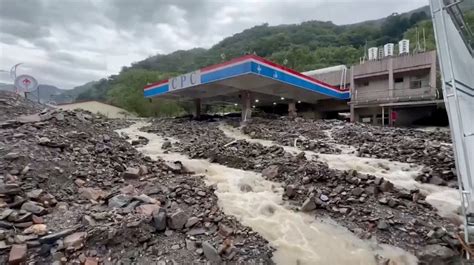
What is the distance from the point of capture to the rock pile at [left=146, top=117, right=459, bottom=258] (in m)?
4.66

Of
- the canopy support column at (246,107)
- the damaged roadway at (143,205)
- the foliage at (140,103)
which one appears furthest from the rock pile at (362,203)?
the foliage at (140,103)

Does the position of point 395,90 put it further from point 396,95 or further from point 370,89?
point 370,89

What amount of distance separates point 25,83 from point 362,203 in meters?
12.8

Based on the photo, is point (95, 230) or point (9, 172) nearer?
point (95, 230)

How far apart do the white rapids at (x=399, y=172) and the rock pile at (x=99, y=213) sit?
12.4 ft

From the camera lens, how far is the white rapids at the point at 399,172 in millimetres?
5648

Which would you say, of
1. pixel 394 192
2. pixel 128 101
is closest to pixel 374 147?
pixel 394 192

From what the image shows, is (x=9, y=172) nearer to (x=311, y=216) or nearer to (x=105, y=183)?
(x=105, y=183)

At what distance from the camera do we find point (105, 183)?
5453mm

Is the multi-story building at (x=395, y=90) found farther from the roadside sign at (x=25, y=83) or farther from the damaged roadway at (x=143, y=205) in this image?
the roadside sign at (x=25, y=83)

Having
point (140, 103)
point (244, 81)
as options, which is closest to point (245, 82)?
point (244, 81)

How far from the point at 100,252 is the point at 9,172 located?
2.35 metres

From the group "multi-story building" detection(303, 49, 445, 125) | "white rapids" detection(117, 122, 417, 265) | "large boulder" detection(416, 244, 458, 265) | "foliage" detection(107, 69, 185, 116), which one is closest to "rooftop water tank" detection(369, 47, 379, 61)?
"multi-story building" detection(303, 49, 445, 125)

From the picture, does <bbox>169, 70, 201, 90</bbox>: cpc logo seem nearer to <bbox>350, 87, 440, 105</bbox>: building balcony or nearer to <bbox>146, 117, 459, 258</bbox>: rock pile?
<bbox>146, 117, 459, 258</bbox>: rock pile
